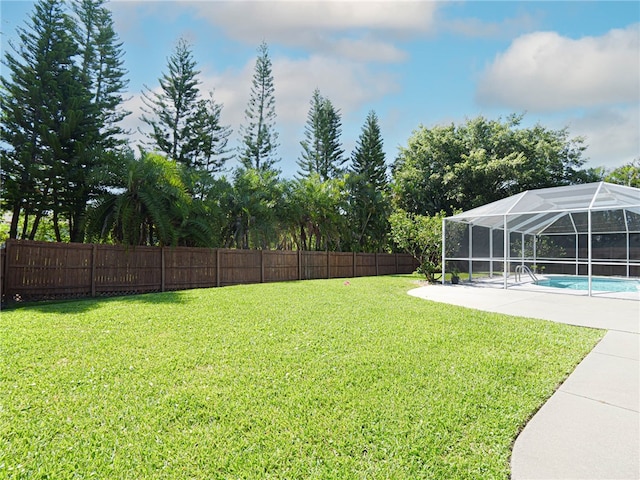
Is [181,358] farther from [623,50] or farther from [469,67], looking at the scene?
[623,50]

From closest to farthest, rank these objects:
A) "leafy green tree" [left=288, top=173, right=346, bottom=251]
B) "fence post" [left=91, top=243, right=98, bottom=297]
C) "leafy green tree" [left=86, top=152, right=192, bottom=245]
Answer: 1. "fence post" [left=91, top=243, right=98, bottom=297]
2. "leafy green tree" [left=86, top=152, right=192, bottom=245]
3. "leafy green tree" [left=288, top=173, right=346, bottom=251]

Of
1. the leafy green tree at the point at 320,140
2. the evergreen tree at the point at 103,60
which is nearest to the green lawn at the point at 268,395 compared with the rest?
the evergreen tree at the point at 103,60

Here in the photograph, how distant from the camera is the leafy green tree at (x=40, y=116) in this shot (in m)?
9.63

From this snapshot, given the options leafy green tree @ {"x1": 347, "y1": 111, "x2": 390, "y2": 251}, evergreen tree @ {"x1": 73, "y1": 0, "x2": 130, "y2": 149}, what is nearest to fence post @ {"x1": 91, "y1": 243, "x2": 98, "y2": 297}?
evergreen tree @ {"x1": 73, "y1": 0, "x2": 130, "y2": 149}

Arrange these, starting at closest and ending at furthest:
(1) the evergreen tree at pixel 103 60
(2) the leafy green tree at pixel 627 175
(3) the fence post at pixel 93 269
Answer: (3) the fence post at pixel 93 269 → (1) the evergreen tree at pixel 103 60 → (2) the leafy green tree at pixel 627 175

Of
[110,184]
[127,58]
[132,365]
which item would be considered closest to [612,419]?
[132,365]

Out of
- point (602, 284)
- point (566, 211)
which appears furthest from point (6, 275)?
point (602, 284)

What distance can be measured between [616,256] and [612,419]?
13477 millimetres

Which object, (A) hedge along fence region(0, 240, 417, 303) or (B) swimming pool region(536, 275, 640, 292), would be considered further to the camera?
(B) swimming pool region(536, 275, 640, 292)

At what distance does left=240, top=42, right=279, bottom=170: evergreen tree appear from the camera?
19.9m

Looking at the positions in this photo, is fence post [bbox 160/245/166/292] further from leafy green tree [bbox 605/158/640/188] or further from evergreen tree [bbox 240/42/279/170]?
leafy green tree [bbox 605/158/640/188]

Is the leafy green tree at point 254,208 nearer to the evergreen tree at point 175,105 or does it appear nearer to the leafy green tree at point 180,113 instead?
the leafy green tree at point 180,113

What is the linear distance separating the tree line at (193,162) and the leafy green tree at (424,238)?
131mm

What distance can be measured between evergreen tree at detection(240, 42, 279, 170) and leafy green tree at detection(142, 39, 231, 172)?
3.17 meters
